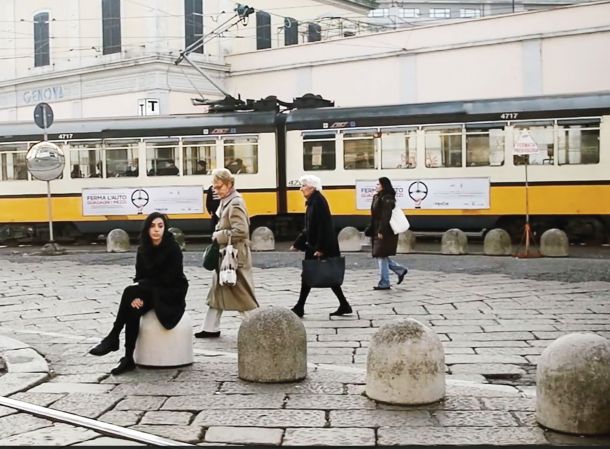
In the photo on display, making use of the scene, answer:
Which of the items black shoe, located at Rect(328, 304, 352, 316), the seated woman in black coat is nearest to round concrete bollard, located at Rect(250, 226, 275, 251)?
black shoe, located at Rect(328, 304, 352, 316)

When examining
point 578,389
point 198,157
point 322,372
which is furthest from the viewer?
point 198,157

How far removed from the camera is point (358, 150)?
19641 mm

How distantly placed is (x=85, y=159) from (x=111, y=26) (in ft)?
49.9

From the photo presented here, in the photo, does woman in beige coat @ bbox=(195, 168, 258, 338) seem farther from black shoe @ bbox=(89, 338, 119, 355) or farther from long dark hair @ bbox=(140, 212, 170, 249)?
black shoe @ bbox=(89, 338, 119, 355)

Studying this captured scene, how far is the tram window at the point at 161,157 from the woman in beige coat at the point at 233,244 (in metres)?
12.6

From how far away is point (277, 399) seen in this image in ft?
19.8

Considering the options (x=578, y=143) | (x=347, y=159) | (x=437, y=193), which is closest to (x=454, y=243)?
(x=437, y=193)

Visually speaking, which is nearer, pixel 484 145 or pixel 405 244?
pixel 405 244

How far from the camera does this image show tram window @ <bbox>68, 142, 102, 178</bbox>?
69.4 feet

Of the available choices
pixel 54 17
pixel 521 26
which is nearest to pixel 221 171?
pixel 521 26

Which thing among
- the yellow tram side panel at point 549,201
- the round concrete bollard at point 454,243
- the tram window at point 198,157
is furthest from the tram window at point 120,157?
the round concrete bollard at point 454,243

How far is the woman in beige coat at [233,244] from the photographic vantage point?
27.2 ft

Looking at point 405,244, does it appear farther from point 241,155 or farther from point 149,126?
point 149,126

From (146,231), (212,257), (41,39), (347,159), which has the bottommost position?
(212,257)
